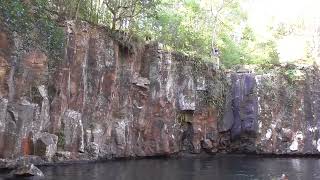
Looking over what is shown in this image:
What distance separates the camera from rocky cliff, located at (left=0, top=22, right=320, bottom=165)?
25.5 m

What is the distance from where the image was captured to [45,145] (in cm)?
2553

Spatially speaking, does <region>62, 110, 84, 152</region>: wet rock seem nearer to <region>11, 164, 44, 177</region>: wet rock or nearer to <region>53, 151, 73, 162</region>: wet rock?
<region>53, 151, 73, 162</region>: wet rock

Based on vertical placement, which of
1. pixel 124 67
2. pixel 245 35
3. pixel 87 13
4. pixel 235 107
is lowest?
pixel 235 107

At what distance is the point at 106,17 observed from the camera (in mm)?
34812

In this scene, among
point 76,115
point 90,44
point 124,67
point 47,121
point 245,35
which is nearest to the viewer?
point 47,121

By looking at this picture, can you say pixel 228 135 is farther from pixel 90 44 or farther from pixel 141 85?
pixel 90 44

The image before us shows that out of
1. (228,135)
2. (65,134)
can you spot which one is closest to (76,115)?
(65,134)

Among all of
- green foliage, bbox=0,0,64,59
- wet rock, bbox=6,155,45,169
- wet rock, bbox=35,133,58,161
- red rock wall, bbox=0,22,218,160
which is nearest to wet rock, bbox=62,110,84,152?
red rock wall, bbox=0,22,218,160

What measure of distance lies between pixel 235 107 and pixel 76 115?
54.5 feet

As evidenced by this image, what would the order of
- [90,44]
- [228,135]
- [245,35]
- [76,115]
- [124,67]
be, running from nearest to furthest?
[76,115]
[90,44]
[124,67]
[228,135]
[245,35]

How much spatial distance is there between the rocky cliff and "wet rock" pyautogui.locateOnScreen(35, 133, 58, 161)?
6cm

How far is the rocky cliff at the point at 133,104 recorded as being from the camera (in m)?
25.5

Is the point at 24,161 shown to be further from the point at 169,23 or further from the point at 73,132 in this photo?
the point at 169,23

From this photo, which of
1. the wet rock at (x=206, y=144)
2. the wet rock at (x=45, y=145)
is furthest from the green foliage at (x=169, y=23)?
the wet rock at (x=206, y=144)
